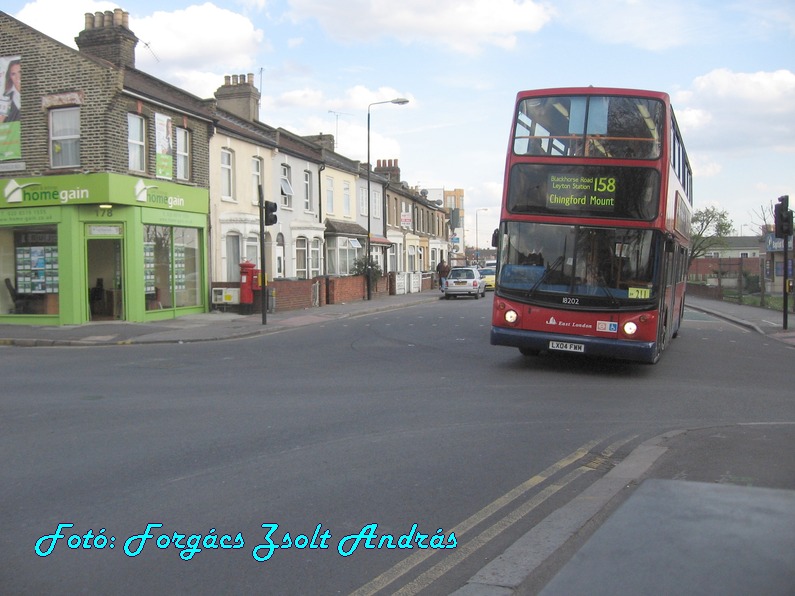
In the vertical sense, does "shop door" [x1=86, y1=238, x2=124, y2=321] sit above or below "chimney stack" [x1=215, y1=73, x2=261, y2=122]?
below

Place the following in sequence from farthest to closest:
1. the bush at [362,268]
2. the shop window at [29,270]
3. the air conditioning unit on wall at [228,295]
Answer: the bush at [362,268] < the air conditioning unit on wall at [228,295] < the shop window at [29,270]

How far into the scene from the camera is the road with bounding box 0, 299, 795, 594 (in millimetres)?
4391

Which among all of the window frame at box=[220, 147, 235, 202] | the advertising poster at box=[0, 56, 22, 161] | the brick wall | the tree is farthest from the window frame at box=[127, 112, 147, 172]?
the tree

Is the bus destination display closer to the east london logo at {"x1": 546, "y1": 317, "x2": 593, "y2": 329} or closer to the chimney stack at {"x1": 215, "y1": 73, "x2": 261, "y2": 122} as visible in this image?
the east london logo at {"x1": 546, "y1": 317, "x2": 593, "y2": 329}

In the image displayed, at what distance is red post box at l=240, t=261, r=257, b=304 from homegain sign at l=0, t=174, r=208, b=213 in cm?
355

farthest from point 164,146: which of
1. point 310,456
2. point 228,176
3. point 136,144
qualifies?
point 310,456

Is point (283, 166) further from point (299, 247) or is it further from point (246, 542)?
point (246, 542)

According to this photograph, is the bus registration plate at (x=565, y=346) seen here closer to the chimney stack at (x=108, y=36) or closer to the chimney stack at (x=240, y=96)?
the chimney stack at (x=108, y=36)

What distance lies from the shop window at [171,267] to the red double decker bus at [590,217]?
13.4 metres

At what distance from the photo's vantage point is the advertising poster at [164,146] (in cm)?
2178

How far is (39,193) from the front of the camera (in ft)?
66.6

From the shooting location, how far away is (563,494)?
5668 mm

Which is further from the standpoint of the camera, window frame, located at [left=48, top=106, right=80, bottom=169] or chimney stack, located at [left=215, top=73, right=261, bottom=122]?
chimney stack, located at [left=215, top=73, right=261, bottom=122]

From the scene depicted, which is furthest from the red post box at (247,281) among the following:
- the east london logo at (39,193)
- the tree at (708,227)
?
the tree at (708,227)
